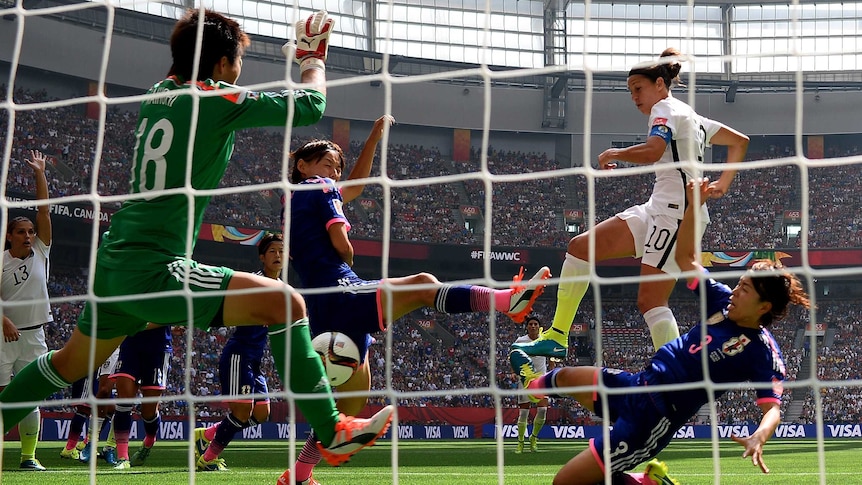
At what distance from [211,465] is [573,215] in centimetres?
2438

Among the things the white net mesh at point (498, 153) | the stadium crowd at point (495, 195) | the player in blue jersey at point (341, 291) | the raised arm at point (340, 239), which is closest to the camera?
the player in blue jersey at point (341, 291)

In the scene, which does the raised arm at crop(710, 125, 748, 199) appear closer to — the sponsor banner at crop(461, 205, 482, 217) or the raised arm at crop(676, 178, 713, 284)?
the raised arm at crop(676, 178, 713, 284)

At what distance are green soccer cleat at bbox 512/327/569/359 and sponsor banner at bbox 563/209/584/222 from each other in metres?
26.1

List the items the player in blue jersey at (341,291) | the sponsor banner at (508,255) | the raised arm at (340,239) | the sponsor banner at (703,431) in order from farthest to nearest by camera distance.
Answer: the sponsor banner at (508,255), the sponsor banner at (703,431), the raised arm at (340,239), the player in blue jersey at (341,291)

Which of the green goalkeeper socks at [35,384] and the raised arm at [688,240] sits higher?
the raised arm at [688,240]

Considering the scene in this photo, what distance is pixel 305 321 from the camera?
352cm

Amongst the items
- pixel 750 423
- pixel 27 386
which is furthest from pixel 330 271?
pixel 750 423

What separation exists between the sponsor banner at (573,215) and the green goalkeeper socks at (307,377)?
2794 cm

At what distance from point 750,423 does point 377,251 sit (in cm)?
1137

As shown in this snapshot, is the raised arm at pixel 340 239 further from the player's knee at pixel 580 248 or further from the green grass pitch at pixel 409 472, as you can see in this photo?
the green grass pitch at pixel 409 472

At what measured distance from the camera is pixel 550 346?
16.6 feet

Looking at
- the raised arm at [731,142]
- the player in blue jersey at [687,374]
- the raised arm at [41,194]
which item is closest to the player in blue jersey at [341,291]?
the player in blue jersey at [687,374]

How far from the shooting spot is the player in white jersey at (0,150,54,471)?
23.3 ft

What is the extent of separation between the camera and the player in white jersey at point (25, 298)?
711cm
